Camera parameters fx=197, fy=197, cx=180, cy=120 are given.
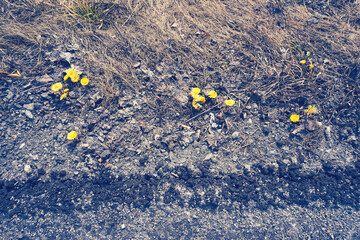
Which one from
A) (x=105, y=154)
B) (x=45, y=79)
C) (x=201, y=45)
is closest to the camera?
(x=105, y=154)

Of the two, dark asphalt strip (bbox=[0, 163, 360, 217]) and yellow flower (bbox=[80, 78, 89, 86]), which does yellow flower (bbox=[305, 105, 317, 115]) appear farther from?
yellow flower (bbox=[80, 78, 89, 86])

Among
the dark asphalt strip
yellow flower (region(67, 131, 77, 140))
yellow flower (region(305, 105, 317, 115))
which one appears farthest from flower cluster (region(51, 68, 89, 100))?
yellow flower (region(305, 105, 317, 115))

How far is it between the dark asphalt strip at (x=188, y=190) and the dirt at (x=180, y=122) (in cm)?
1

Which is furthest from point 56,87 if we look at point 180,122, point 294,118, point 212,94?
point 294,118

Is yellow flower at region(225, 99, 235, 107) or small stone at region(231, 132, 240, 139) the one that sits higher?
yellow flower at region(225, 99, 235, 107)

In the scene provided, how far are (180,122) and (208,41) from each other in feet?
4.00

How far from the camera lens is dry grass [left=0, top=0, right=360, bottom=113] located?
2.41m

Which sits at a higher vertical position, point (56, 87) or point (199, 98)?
point (199, 98)

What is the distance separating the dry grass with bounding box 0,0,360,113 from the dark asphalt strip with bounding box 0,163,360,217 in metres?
0.90

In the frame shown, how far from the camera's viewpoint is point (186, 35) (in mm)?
2686

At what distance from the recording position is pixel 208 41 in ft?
8.72

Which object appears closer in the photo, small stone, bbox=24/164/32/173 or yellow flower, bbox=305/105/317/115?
small stone, bbox=24/164/32/173

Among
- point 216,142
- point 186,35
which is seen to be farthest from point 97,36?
point 216,142

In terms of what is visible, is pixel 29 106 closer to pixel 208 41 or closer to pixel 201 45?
pixel 201 45
